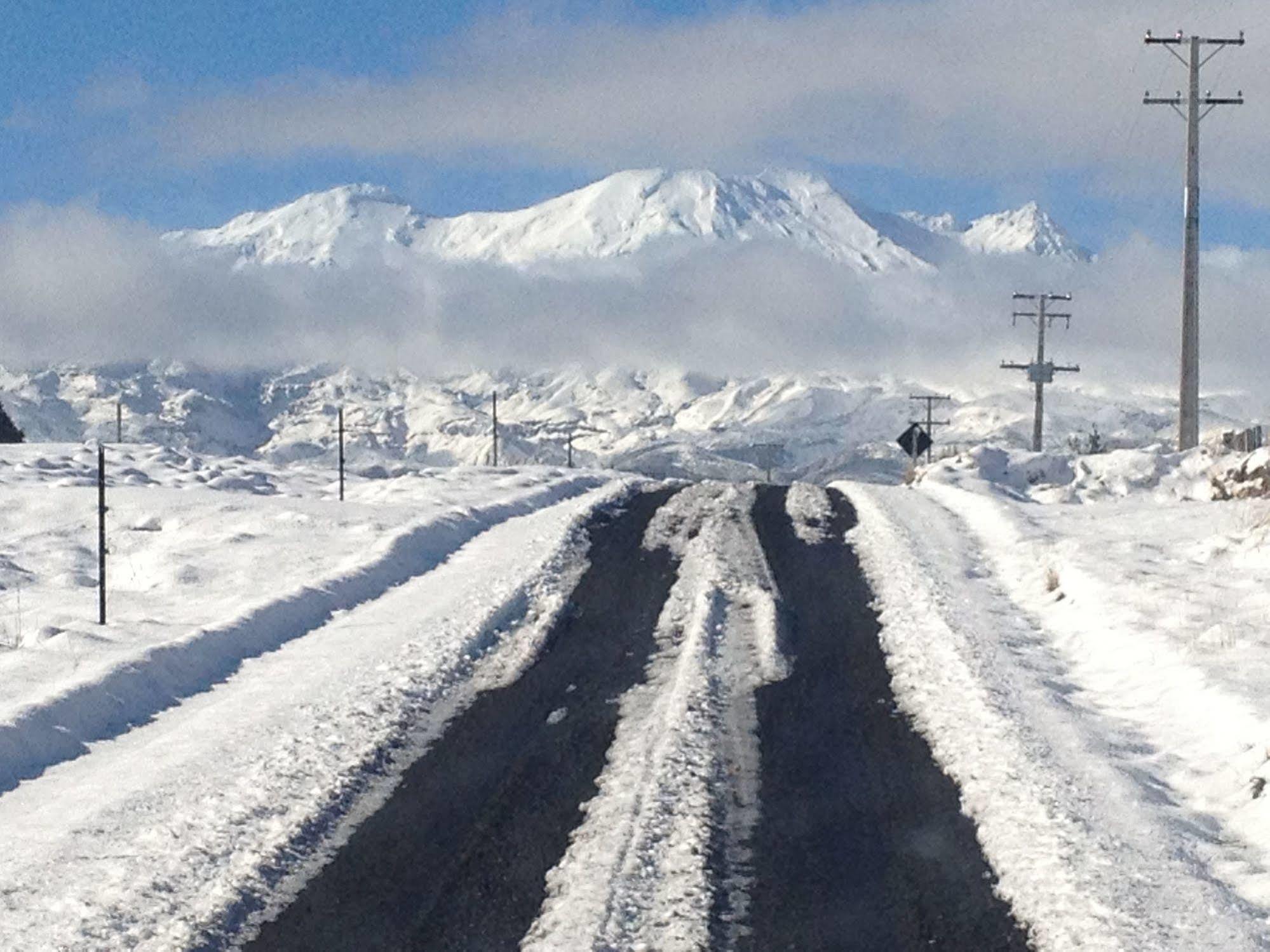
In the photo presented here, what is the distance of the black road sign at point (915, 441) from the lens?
44.5 metres

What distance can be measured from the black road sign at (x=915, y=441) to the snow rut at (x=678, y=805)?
24.9 meters

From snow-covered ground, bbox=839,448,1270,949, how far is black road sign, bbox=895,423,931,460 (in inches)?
589

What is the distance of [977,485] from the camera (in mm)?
39438

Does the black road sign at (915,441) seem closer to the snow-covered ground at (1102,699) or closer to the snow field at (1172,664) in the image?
the snow-covered ground at (1102,699)

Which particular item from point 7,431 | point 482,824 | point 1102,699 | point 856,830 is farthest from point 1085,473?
point 7,431

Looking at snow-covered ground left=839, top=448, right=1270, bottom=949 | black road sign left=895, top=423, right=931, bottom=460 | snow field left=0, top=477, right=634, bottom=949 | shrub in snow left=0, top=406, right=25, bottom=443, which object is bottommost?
snow field left=0, top=477, right=634, bottom=949

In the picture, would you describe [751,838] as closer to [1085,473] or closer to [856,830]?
[856,830]

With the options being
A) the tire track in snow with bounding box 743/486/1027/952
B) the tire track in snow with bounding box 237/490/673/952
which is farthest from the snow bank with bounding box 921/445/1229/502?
the tire track in snow with bounding box 237/490/673/952

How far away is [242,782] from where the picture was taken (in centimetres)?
1222

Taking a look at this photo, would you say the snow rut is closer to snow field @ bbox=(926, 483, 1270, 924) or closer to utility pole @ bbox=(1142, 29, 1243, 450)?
snow field @ bbox=(926, 483, 1270, 924)

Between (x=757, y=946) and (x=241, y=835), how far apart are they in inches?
153

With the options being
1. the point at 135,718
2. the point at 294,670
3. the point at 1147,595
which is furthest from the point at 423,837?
the point at 1147,595

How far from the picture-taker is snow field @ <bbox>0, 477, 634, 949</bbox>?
31.4ft

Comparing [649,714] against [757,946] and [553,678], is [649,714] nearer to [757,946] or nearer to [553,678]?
[553,678]
